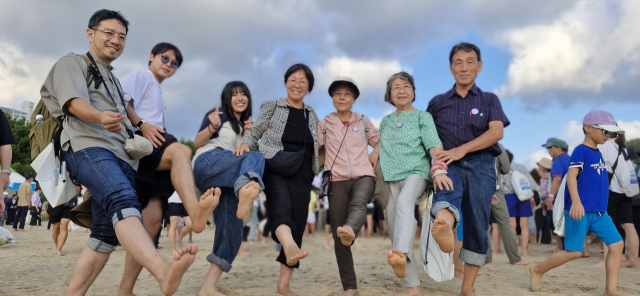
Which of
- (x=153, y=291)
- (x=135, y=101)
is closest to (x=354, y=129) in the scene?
(x=135, y=101)

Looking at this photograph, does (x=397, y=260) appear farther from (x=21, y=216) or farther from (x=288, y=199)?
(x=21, y=216)

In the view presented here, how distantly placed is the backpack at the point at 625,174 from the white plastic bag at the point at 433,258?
423cm

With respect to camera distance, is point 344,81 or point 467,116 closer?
point 467,116

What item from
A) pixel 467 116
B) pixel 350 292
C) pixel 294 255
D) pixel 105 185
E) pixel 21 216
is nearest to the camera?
pixel 105 185

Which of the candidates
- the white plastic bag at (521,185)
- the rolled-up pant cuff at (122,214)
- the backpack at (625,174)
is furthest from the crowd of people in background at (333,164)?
the white plastic bag at (521,185)

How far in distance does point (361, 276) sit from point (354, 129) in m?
2.48

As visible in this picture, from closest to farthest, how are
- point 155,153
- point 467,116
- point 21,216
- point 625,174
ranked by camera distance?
point 155,153
point 467,116
point 625,174
point 21,216

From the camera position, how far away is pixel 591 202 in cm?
434

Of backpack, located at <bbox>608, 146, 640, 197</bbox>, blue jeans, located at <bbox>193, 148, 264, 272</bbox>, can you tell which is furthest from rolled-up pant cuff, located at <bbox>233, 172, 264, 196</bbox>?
backpack, located at <bbox>608, 146, 640, 197</bbox>

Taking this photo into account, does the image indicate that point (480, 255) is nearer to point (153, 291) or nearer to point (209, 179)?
point (209, 179)

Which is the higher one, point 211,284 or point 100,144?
point 100,144

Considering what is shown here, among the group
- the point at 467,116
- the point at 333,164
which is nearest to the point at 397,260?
the point at 333,164

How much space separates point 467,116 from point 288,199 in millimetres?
1973

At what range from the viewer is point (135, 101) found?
3709mm
